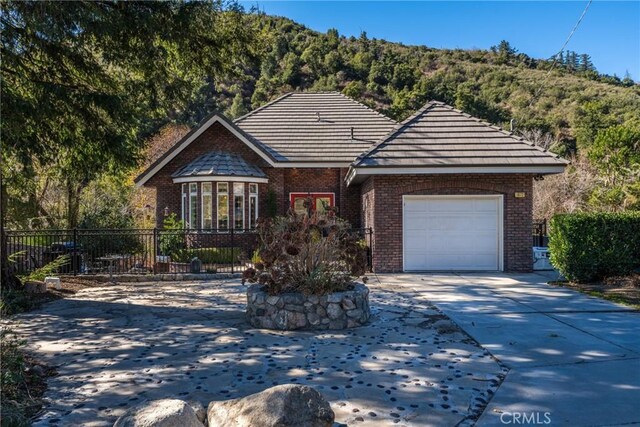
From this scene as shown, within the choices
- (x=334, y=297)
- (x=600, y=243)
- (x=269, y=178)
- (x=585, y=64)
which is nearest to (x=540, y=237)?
(x=600, y=243)

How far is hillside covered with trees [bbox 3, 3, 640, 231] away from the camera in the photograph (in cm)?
1006

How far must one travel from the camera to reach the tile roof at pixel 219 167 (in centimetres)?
1644

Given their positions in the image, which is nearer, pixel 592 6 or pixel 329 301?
pixel 329 301

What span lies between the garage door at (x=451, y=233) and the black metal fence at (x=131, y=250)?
4.36ft

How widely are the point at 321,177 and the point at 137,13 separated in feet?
33.6

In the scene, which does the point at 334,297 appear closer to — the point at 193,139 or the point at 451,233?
the point at 451,233

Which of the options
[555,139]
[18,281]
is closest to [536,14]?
[18,281]

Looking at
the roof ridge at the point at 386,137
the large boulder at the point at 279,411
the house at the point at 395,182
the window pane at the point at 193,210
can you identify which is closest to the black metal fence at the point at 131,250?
the window pane at the point at 193,210

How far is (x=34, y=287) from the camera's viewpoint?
10500 millimetres

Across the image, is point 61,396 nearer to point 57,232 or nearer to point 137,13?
point 137,13

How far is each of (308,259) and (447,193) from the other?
7010 mm

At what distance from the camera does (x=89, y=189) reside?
23391 millimetres

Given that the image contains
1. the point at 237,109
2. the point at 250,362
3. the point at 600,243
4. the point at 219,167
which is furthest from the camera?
the point at 237,109

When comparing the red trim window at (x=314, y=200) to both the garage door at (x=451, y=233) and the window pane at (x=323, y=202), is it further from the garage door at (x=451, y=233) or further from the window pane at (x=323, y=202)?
the garage door at (x=451, y=233)
